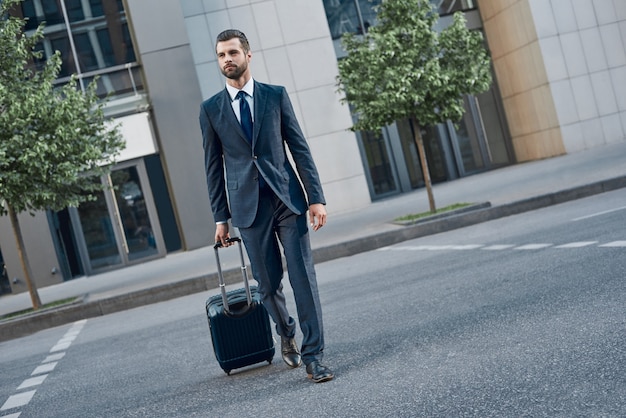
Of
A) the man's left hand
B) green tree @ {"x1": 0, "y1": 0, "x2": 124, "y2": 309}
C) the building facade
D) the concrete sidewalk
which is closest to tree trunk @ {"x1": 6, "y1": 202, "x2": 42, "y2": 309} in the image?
green tree @ {"x1": 0, "y1": 0, "x2": 124, "y2": 309}

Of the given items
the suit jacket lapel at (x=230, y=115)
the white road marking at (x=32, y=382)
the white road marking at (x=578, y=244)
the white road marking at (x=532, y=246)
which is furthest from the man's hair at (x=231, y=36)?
the white road marking at (x=532, y=246)

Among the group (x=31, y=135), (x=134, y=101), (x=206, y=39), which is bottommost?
(x=31, y=135)

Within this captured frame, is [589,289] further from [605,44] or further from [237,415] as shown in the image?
[605,44]

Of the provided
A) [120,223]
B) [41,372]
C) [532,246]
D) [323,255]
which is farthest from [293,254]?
[120,223]

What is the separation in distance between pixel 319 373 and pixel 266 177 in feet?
4.07

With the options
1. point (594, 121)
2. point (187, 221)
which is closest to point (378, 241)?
point (187, 221)

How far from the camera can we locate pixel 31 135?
14.5 m

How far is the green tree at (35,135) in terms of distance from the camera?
1433cm

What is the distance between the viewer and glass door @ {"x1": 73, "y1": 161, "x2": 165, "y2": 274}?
23688 millimetres

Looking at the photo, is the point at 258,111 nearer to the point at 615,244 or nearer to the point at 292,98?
the point at 615,244

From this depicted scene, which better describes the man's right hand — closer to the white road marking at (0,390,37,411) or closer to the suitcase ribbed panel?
the suitcase ribbed panel

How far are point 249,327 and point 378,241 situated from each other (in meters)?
9.16

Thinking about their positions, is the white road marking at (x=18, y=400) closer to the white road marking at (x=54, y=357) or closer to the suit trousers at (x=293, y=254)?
the white road marking at (x=54, y=357)

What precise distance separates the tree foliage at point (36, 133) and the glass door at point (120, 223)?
8258mm
